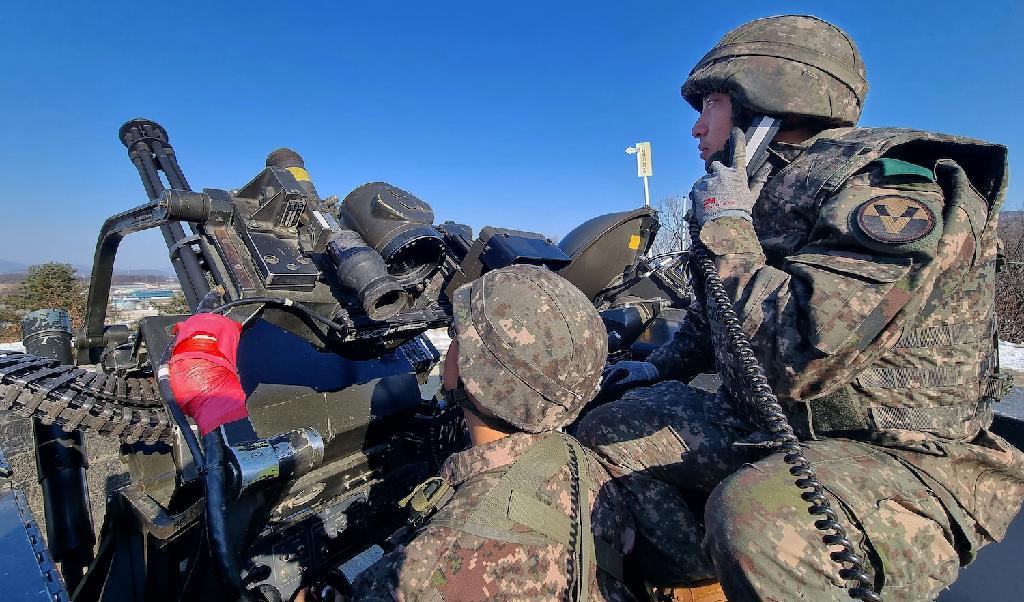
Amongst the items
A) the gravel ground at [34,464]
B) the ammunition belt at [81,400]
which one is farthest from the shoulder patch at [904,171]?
the gravel ground at [34,464]

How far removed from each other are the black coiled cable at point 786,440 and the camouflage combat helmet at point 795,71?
99 cm

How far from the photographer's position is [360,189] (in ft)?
13.1

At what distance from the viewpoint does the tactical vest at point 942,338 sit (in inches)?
77.6

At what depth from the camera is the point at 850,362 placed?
Answer: 6.22 feet

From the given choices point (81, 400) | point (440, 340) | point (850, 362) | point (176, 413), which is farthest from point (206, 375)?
point (440, 340)

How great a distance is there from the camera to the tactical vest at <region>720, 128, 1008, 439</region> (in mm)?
1972

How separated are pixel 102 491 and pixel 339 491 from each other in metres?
1.62

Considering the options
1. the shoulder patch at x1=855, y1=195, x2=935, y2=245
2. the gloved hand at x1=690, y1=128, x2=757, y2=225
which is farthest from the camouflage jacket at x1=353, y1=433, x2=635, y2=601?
the shoulder patch at x1=855, y1=195, x2=935, y2=245

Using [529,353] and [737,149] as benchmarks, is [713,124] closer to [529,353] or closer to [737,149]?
[737,149]

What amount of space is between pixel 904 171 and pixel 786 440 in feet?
3.72

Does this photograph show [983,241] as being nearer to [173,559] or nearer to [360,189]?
[360,189]

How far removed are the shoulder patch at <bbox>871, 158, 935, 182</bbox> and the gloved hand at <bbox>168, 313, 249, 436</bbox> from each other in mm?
2771

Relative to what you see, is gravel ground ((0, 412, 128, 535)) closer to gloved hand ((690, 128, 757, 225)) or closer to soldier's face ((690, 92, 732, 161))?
gloved hand ((690, 128, 757, 225))

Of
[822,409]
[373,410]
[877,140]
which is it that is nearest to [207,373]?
[373,410]
